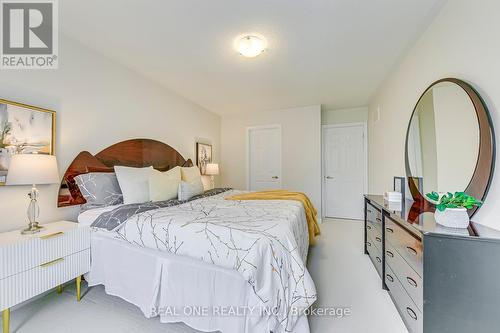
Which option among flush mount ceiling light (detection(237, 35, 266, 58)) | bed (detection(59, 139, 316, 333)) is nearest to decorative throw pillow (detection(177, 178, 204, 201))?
bed (detection(59, 139, 316, 333))

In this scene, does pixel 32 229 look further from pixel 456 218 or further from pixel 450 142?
pixel 450 142

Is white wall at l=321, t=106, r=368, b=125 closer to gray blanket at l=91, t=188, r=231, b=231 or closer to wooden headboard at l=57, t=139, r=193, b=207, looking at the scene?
wooden headboard at l=57, t=139, r=193, b=207

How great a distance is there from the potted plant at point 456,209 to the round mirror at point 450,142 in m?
0.17

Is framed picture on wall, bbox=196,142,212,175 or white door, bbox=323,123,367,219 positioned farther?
white door, bbox=323,123,367,219

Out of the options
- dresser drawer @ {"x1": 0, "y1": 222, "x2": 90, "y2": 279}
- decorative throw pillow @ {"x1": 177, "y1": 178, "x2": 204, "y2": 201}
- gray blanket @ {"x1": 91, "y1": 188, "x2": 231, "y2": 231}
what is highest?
decorative throw pillow @ {"x1": 177, "y1": 178, "x2": 204, "y2": 201}

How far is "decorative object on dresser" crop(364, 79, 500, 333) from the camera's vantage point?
1.05 meters

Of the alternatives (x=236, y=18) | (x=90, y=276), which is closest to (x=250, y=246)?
(x=90, y=276)

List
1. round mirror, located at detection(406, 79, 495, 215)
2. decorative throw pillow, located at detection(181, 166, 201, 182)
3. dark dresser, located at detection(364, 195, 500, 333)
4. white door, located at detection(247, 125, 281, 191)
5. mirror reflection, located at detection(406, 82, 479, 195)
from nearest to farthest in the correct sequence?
dark dresser, located at detection(364, 195, 500, 333) → round mirror, located at detection(406, 79, 495, 215) → mirror reflection, located at detection(406, 82, 479, 195) → decorative throw pillow, located at detection(181, 166, 201, 182) → white door, located at detection(247, 125, 281, 191)

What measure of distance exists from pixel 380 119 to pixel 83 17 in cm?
392

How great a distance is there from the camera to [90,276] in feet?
6.07

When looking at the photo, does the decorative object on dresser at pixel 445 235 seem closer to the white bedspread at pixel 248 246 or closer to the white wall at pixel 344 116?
the white bedspread at pixel 248 246

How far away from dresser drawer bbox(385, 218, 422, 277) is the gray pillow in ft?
8.32

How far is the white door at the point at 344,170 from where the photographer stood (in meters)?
4.40

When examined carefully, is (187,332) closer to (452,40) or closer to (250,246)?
(250,246)
